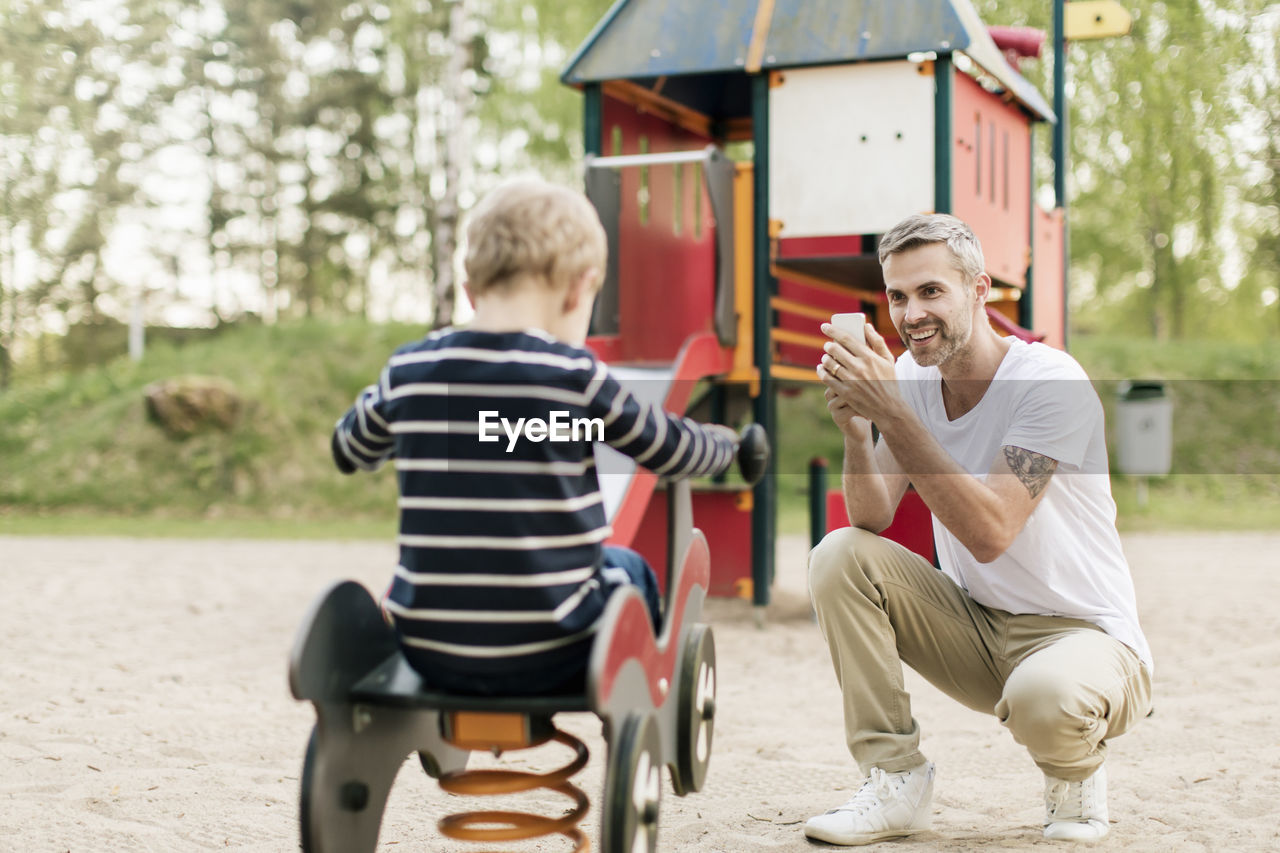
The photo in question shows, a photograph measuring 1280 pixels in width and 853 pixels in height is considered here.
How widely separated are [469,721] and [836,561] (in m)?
1.12

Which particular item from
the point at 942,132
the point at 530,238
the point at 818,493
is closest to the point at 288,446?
the point at 818,493

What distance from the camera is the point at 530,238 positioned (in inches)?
80.2

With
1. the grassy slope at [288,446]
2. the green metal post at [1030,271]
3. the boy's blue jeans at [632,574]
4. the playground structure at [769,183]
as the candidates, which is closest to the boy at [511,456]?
the boy's blue jeans at [632,574]

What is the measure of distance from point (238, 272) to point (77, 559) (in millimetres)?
17620

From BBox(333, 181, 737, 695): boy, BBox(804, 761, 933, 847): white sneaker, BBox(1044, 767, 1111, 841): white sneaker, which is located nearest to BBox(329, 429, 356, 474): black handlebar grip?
BBox(333, 181, 737, 695): boy

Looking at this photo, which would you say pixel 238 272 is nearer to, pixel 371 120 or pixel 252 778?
pixel 371 120

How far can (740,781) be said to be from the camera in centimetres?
355

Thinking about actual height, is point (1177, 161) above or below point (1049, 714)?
above

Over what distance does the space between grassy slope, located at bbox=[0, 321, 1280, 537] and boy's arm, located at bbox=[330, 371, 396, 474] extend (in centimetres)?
984

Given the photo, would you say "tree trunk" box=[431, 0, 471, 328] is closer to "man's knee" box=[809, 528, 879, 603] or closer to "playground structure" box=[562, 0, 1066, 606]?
"playground structure" box=[562, 0, 1066, 606]

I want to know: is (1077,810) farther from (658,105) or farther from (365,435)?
(658,105)

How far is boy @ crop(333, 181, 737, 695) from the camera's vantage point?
200 centimetres

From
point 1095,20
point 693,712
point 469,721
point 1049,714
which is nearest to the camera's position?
point 469,721

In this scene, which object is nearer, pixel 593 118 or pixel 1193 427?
pixel 593 118
